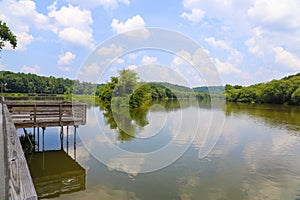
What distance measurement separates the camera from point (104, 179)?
9000 mm

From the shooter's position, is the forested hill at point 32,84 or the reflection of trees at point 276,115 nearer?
the reflection of trees at point 276,115

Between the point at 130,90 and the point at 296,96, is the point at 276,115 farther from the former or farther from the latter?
the point at 296,96

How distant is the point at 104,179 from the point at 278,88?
239ft

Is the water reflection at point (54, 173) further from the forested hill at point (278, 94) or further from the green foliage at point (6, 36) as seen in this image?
the forested hill at point (278, 94)

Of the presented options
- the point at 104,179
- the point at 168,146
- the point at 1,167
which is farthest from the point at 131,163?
the point at 1,167

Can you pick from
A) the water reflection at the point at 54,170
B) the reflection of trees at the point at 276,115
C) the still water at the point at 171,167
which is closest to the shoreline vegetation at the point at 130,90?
the still water at the point at 171,167

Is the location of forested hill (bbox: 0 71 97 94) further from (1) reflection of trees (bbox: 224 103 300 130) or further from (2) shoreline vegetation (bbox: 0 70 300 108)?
(1) reflection of trees (bbox: 224 103 300 130)

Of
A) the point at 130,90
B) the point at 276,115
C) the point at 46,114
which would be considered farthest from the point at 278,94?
the point at 46,114

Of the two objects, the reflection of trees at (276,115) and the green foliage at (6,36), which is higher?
the green foliage at (6,36)

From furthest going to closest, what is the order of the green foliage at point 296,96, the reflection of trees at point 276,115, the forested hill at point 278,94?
the forested hill at point 278,94, the green foliage at point 296,96, the reflection of trees at point 276,115

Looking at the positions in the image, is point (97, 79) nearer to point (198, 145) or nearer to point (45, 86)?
point (198, 145)

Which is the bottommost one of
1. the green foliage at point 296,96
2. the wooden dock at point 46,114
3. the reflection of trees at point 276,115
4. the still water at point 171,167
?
the still water at point 171,167

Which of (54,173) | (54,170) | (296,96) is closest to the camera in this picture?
(54,173)

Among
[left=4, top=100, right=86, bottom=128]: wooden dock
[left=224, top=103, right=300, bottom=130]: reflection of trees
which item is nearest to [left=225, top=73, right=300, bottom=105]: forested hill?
[left=224, top=103, right=300, bottom=130]: reflection of trees
